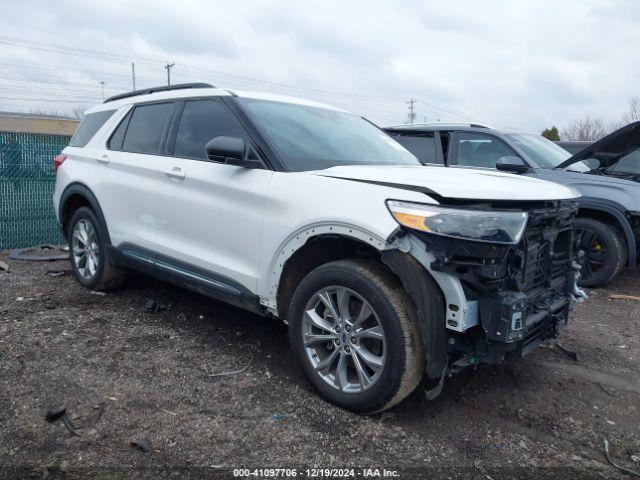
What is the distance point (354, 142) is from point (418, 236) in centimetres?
155

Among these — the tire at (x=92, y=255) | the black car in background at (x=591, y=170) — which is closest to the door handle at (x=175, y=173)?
the tire at (x=92, y=255)

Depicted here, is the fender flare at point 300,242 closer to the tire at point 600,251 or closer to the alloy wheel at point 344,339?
the alloy wheel at point 344,339

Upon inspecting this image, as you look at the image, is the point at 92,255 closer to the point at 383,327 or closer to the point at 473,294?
the point at 383,327

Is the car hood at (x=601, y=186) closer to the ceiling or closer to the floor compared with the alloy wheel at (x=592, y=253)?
closer to the ceiling

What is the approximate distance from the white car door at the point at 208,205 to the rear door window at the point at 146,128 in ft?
0.79

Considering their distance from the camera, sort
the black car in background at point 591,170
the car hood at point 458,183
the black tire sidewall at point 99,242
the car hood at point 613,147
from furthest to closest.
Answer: the black car in background at point 591,170 < the car hood at point 613,147 < the black tire sidewall at point 99,242 < the car hood at point 458,183

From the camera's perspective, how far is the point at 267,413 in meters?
3.09

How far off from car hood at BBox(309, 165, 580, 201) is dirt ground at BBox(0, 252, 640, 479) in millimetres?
1284

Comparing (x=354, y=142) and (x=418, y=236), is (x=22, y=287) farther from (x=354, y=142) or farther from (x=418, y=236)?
(x=418, y=236)

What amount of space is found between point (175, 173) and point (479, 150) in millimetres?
4318

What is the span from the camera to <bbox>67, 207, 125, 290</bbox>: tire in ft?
16.4

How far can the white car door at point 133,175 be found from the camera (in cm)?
430

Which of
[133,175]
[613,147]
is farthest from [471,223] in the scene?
[613,147]

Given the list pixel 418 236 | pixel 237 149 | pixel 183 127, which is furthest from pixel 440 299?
pixel 183 127
